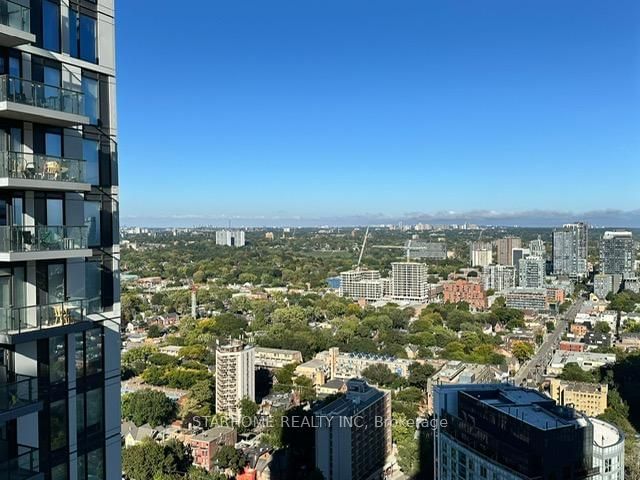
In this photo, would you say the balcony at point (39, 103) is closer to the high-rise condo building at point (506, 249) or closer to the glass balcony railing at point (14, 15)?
the glass balcony railing at point (14, 15)

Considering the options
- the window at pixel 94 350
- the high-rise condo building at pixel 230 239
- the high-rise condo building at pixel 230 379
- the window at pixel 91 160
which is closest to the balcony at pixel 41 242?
the window at pixel 91 160

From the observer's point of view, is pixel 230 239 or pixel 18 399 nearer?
pixel 18 399

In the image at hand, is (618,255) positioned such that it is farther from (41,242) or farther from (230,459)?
(41,242)

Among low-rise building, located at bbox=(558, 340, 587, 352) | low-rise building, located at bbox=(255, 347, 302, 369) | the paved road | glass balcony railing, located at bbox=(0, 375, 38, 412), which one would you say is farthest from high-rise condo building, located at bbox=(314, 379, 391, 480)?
low-rise building, located at bbox=(558, 340, 587, 352)

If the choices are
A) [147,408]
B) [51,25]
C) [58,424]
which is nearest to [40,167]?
[51,25]

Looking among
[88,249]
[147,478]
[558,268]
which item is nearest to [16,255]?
[88,249]

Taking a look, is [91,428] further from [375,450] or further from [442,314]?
[442,314]
